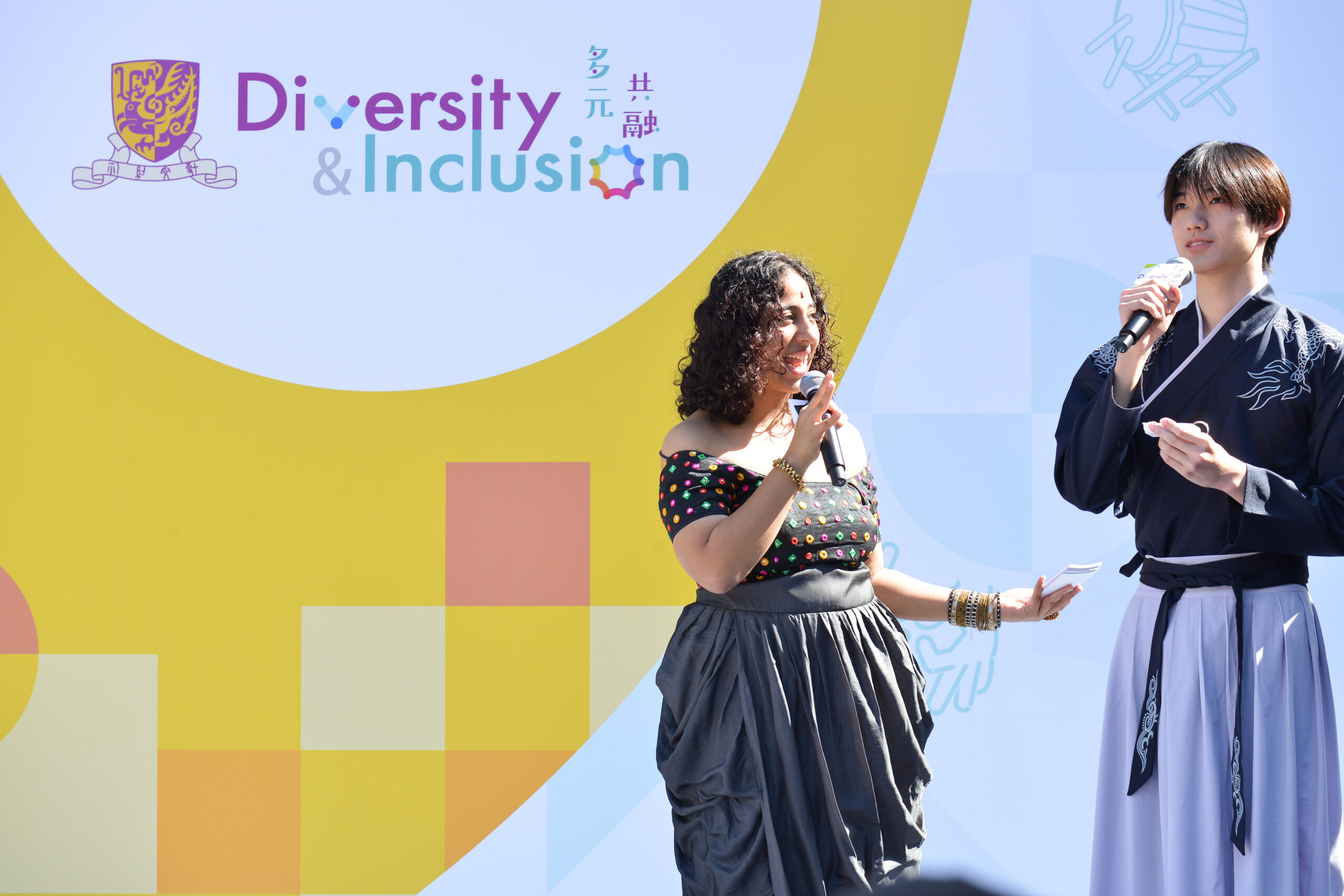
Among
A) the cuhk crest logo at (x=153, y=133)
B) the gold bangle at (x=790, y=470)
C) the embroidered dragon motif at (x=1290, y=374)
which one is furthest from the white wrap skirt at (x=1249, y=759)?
the cuhk crest logo at (x=153, y=133)

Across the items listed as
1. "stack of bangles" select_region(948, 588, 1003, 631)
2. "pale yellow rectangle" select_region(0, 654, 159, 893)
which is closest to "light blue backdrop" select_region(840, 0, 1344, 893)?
"stack of bangles" select_region(948, 588, 1003, 631)

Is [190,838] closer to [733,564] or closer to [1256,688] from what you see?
[733,564]

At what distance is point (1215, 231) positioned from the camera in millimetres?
1656

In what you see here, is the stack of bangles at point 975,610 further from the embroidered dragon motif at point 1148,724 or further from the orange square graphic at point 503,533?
the orange square graphic at point 503,533

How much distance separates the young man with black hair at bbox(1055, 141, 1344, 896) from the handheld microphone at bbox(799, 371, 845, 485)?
16.8 inches

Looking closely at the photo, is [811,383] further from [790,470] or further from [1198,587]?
[1198,587]

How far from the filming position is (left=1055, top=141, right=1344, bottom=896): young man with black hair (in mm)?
1546

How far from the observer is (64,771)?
2.43 m

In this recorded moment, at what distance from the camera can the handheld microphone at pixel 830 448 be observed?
5.08ft

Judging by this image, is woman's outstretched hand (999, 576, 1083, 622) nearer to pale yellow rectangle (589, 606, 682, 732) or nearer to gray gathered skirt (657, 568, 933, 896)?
gray gathered skirt (657, 568, 933, 896)

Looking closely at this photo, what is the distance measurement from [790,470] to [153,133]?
1769 mm

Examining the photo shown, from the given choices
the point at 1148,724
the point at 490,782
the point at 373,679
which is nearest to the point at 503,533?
the point at 373,679

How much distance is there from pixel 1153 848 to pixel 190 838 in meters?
2.05

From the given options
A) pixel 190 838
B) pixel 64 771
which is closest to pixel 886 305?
pixel 190 838
